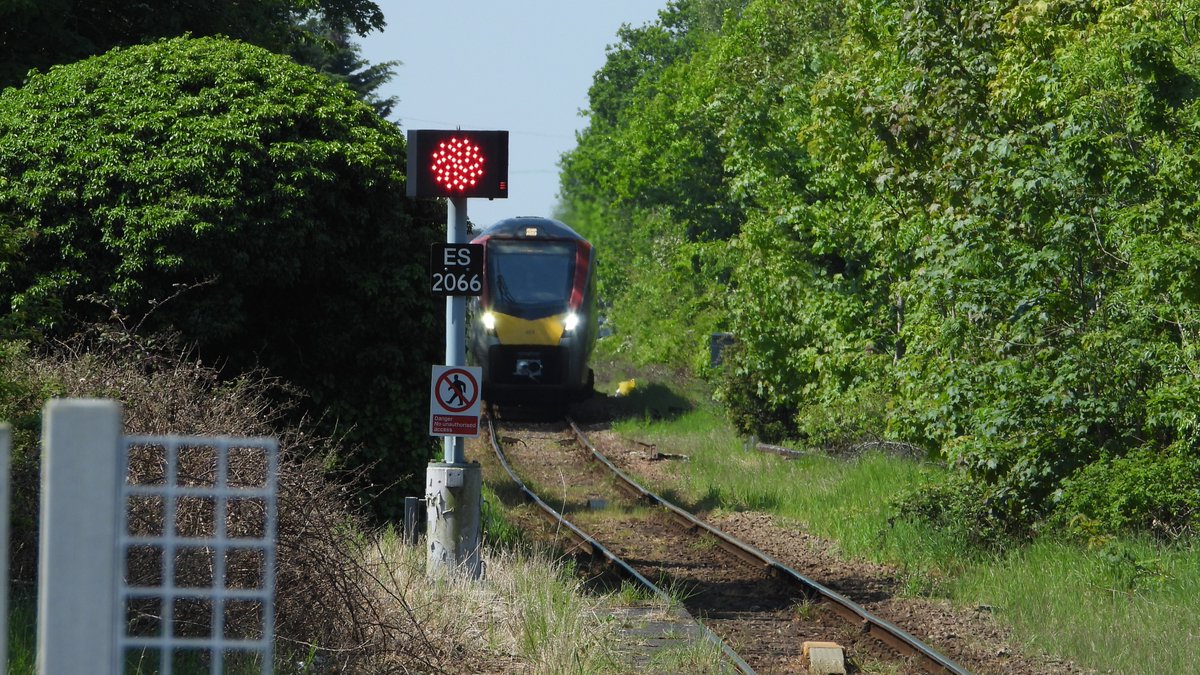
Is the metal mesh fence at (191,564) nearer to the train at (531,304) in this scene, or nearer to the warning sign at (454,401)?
the warning sign at (454,401)

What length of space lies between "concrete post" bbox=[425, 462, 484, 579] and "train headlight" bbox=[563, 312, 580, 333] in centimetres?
1654

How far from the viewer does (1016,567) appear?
11.6 meters

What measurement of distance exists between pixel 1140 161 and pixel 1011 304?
5.36ft

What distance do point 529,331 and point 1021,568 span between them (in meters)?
16.1

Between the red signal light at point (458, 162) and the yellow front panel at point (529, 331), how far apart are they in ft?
54.4

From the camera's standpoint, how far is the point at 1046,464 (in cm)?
1220

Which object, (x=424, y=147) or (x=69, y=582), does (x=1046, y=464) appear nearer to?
(x=424, y=147)

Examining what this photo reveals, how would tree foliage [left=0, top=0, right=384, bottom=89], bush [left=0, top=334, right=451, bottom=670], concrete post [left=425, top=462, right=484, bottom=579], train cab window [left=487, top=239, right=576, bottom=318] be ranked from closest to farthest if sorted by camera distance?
bush [left=0, top=334, right=451, bottom=670] → concrete post [left=425, top=462, right=484, bottom=579] → tree foliage [left=0, top=0, right=384, bottom=89] → train cab window [left=487, top=239, right=576, bottom=318]

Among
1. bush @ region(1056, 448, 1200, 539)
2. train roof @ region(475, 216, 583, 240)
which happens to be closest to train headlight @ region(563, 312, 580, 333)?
train roof @ region(475, 216, 583, 240)

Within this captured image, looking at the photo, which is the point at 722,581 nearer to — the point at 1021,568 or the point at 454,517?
the point at 1021,568

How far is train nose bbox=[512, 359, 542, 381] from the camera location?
26.9 meters

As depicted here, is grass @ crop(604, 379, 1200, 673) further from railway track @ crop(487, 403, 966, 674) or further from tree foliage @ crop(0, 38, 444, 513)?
tree foliage @ crop(0, 38, 444, 513)

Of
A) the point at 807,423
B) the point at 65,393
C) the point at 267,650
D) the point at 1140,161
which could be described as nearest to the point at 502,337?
the point at 807,423

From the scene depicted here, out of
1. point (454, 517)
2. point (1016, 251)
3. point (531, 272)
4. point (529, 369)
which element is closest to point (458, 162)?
point (454, 517)
